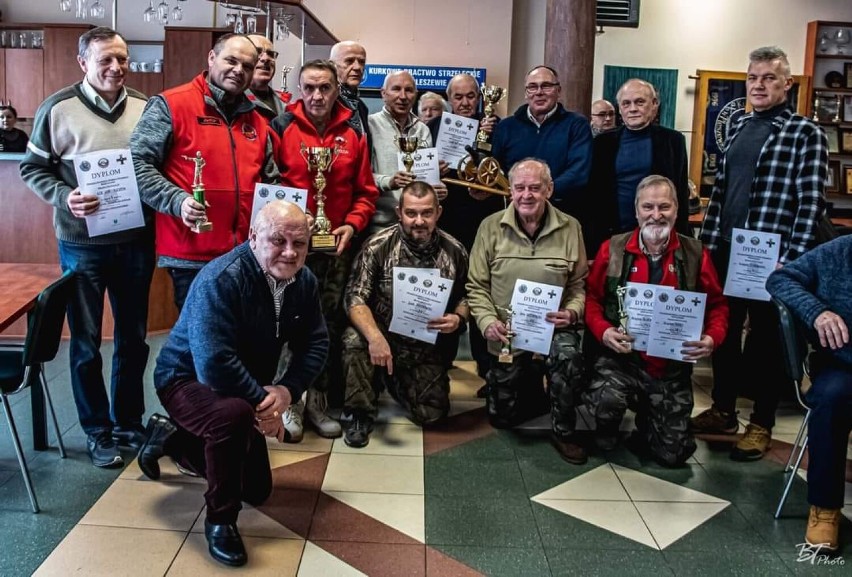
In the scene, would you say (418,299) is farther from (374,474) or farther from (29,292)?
(29,292)

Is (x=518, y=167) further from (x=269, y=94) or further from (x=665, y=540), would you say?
(x=665, y=540)

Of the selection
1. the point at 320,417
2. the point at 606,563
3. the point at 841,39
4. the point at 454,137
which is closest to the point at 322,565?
the point at 606,563

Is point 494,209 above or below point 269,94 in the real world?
below

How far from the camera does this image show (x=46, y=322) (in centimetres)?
257

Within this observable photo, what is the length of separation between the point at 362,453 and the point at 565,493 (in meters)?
0.85

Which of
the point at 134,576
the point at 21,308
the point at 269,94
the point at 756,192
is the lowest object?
the point at 134,576

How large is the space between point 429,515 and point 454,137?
1.90 meters

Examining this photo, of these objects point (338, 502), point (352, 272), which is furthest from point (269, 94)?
point (338, 502)

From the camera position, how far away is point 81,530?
2.43 m

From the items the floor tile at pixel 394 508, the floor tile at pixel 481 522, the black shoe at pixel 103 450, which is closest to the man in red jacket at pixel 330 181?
the floor tile at pixel 394 508

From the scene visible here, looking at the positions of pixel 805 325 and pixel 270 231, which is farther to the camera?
pixel 805 325

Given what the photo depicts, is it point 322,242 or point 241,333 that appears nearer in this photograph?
point 241,333

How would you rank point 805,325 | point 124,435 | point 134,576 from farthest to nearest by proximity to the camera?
point 124,435 → point 805,325 → point 134,576

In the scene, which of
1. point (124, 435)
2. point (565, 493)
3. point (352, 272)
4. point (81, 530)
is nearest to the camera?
point (81, 530)
